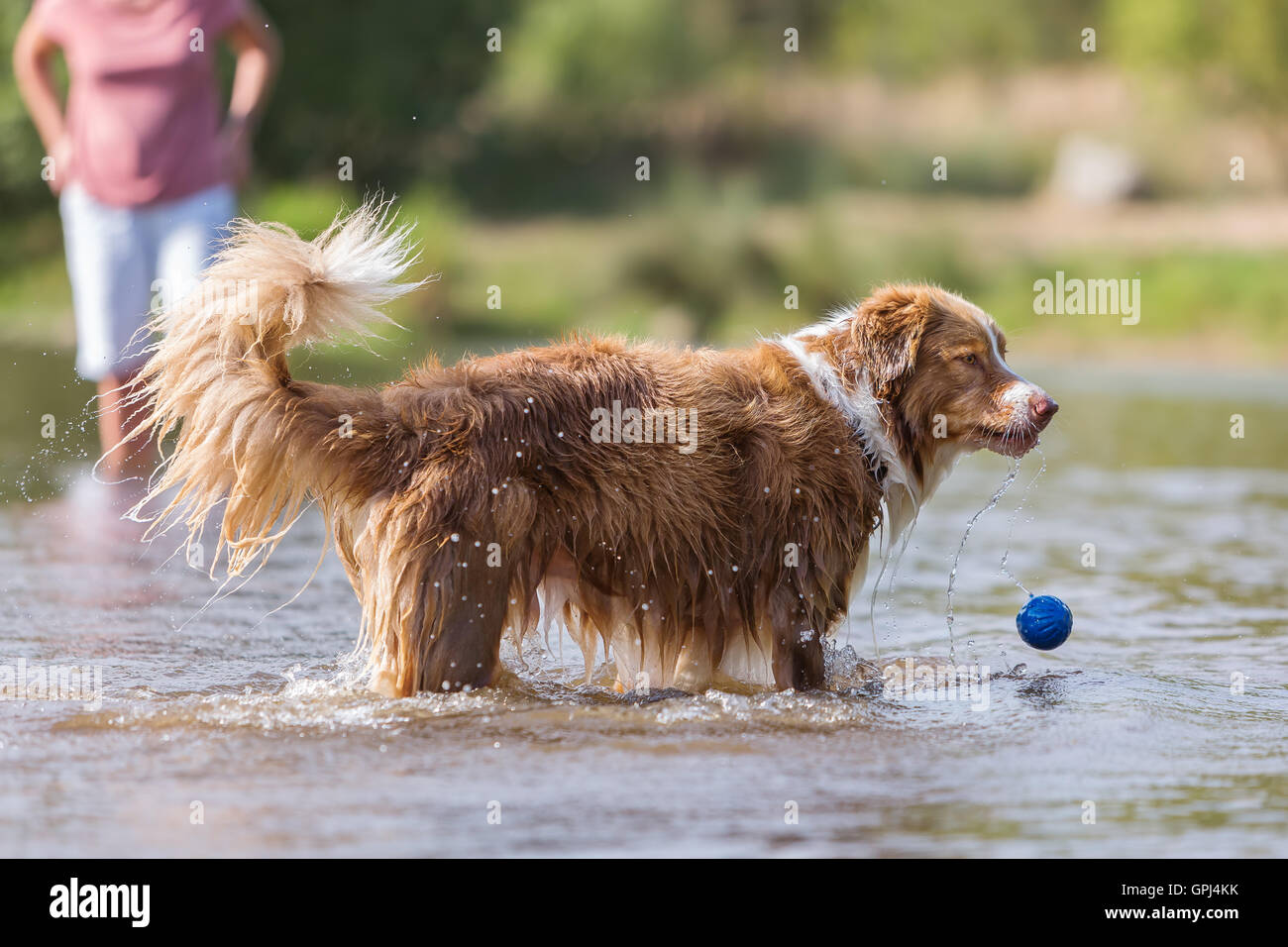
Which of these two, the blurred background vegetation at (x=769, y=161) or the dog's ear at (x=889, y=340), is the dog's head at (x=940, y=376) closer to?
the dog's ear at (x=889, y=340)

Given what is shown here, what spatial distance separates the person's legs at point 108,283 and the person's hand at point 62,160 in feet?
0.23

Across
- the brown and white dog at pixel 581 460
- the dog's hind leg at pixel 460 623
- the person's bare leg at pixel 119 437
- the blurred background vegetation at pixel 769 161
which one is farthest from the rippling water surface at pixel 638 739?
the blurred background vegetation at pixel 769 161

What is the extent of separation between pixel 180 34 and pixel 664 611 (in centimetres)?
465

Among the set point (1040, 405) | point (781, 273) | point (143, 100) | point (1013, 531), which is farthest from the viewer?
point (781, 273)

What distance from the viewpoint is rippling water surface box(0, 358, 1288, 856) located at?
14.1 feet

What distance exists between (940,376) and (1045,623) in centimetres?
120

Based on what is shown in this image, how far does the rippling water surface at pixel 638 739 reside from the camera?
4.29 meters

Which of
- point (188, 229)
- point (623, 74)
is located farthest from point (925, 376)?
point (623, 74)

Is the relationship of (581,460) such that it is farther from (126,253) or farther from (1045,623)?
(126,253)

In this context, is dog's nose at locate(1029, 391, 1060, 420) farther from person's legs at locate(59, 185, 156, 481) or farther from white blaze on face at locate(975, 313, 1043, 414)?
person's legs at locate(59, 185, 156, 481)

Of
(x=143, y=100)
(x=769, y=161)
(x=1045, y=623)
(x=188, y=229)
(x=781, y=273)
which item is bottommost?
(x=1045, y=623)

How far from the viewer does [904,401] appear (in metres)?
5.91

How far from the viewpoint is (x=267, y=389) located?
514 centimetres
